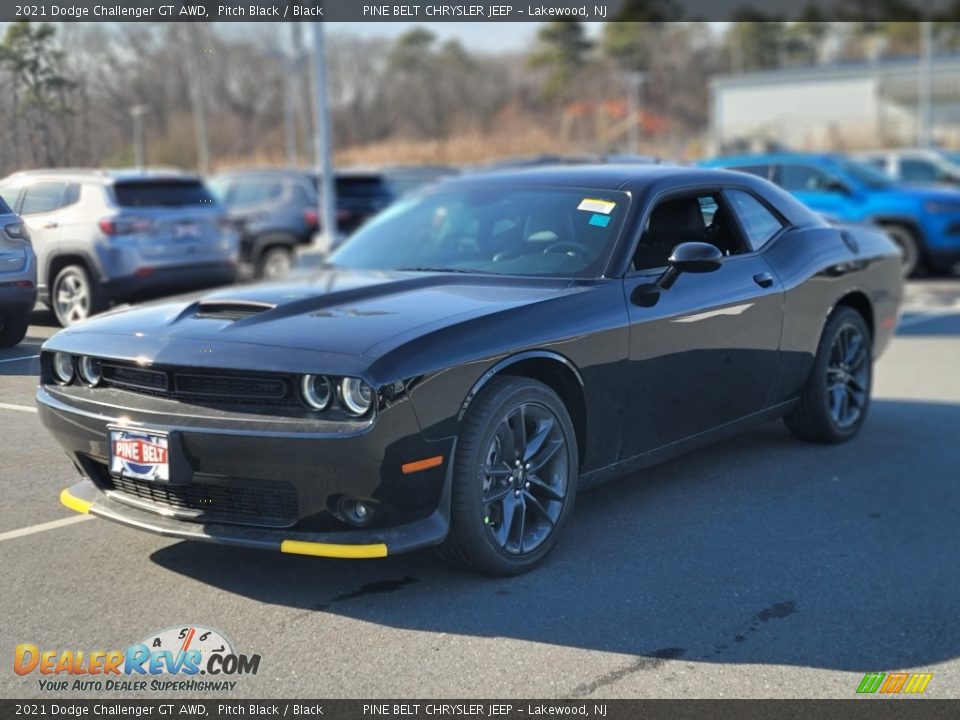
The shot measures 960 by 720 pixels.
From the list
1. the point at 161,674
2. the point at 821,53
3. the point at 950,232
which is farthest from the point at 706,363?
the point at 821,53

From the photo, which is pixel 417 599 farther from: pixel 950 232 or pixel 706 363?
pixel 950 232

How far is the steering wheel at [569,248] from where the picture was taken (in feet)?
16.9

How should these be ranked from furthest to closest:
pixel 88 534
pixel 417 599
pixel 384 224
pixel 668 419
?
pixel 384 224 < pixel 668 419 < pixel 88 534 < pixel 417 599

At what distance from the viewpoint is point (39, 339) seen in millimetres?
4320

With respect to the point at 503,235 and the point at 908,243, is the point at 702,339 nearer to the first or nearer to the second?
the point at 503,235

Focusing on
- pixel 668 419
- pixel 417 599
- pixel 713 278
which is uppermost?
pixel 713 278

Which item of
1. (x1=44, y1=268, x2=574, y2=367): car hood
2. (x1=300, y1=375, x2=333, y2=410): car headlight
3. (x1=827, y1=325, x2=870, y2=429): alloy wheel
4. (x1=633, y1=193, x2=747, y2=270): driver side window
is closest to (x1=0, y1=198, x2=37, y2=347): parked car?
(x1=44, y1=268, x2=574, y2=367): car hood

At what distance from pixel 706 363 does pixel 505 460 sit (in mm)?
1360

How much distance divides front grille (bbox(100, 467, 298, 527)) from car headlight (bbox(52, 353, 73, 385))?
0.47 metres

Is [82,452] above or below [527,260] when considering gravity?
below

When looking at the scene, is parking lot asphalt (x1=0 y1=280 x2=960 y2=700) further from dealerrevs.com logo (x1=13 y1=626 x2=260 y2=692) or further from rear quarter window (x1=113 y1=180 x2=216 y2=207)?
rear quarter window (x1=113 y1=180 x2=216 y2=207)

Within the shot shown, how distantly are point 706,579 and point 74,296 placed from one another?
263 cm

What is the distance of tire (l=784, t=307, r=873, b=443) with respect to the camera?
632 centimetres

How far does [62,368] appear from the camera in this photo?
4.34 m
